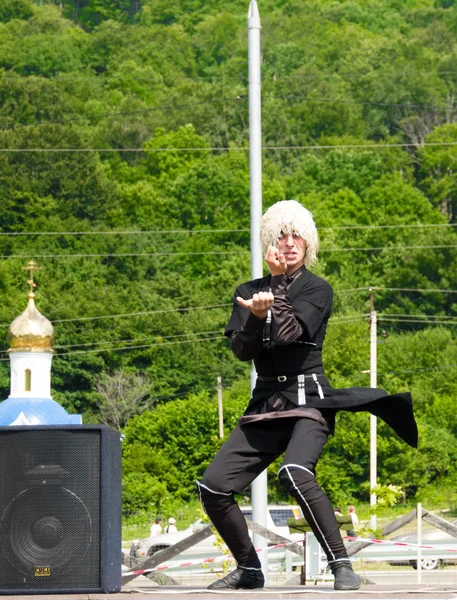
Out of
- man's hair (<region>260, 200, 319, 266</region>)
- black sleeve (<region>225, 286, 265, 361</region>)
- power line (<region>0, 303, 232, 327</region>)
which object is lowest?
black sleeve (<region>225, 286, 265, 361</region>)

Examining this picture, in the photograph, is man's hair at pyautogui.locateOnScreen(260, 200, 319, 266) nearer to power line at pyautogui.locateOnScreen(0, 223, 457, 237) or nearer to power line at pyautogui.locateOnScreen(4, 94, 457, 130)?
power line at pyautogui.locateOnScreen(0, 223, 457, 237)

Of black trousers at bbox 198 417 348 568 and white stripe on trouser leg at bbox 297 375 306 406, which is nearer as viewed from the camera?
black trousers at bbox 198 417 348 568

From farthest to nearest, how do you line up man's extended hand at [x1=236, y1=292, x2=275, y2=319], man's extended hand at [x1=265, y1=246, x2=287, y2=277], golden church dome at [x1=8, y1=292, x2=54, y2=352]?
golden church dome at [x1=8, y1=292, x2=54, y2=352], man's extended hand at [x1=265, y1=246, x2=287, y2=277], man's extended hand at [x1=236, y1=292, x2=275, y2=319]

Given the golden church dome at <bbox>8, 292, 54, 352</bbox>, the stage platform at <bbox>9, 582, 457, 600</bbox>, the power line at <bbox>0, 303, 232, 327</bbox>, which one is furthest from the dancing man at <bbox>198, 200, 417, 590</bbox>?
the power line at <bbox>0, 303, 232, 327</bbox>

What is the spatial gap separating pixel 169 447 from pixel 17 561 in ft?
192

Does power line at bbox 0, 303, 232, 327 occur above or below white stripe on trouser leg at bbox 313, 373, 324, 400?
above

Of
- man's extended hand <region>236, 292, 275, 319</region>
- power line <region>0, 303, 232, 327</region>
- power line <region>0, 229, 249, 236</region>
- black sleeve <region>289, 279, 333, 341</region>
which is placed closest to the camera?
man's extended hand <region>236, 292, 275, 319</region>

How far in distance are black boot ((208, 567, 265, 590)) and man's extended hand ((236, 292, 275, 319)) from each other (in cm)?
124

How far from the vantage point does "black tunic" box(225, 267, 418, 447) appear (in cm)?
706

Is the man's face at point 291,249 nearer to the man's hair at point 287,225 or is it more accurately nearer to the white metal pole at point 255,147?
the man's hair at point 287,225

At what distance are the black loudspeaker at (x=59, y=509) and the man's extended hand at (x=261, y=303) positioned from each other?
0.88 m

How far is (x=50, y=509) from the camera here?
7.05m

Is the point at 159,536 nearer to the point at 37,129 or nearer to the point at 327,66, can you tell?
the point at 37,129

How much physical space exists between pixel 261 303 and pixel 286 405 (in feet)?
1.90
